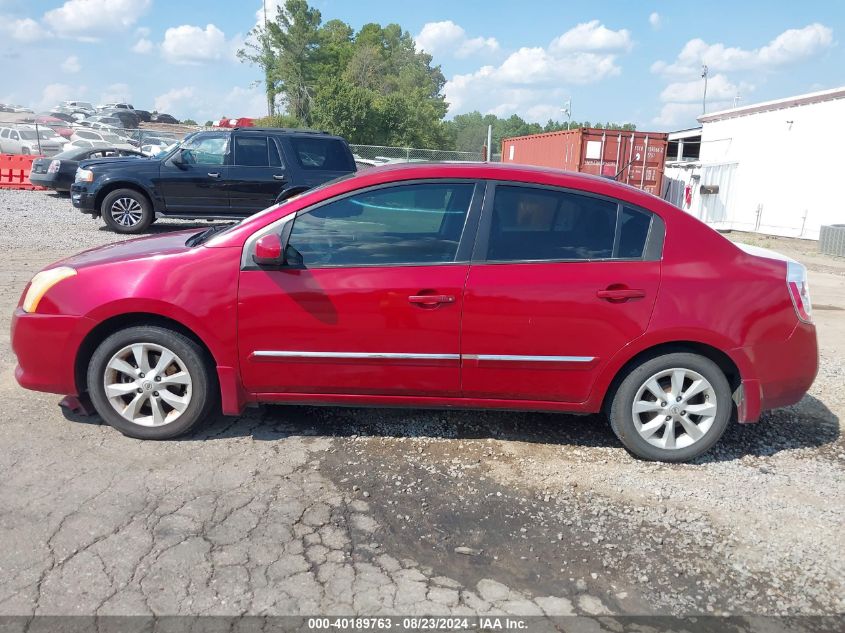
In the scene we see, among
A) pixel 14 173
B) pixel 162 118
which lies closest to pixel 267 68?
pixel 162 118

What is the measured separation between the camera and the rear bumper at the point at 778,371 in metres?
3.96

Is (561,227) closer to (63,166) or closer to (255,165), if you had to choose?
(255,165)

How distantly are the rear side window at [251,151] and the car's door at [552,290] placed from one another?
29.5 feet

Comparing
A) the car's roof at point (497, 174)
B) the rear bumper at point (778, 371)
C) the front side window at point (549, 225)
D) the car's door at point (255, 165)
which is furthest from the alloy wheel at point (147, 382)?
the car's door at point (255, 165)

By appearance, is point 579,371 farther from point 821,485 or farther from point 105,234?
point 105,234

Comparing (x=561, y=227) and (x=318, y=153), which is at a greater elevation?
(x=318, y=153)

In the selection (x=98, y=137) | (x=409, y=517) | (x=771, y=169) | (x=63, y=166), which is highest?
(x=98, y=137)

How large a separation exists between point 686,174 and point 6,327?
21.2m

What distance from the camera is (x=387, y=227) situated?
400 centimetres

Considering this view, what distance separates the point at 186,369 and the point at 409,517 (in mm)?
1579

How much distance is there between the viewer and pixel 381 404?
13.5ft

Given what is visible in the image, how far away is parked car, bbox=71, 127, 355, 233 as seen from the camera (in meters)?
12.2

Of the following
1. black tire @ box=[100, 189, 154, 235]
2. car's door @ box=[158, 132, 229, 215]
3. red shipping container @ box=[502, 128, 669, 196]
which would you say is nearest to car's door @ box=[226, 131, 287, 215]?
car's door @ box=[158, 132, 229, 215]

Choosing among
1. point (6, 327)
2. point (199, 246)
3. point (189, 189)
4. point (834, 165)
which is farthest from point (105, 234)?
point (834, 165)
